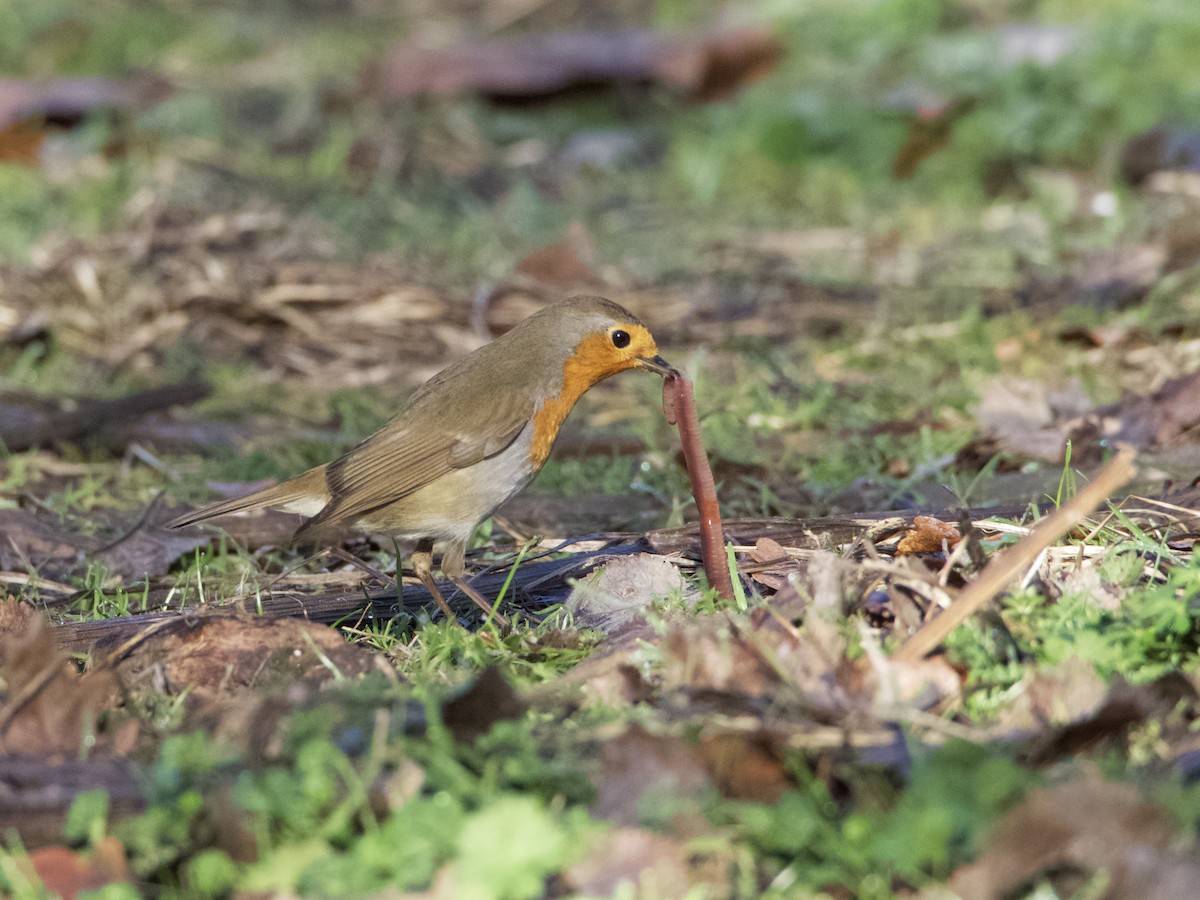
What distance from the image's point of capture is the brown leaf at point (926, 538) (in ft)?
10.6

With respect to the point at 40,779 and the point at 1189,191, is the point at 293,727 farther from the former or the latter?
the point at 1189,191

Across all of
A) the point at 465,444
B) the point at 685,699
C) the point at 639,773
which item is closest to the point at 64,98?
the point at 465,444

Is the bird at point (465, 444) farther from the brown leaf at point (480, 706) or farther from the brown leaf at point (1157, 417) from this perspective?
the brown leaf at point (1157, 417)

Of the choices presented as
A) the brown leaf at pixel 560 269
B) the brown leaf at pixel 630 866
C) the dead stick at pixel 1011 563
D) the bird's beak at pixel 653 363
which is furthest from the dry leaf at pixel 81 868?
the brown leaf at pixel 560 269

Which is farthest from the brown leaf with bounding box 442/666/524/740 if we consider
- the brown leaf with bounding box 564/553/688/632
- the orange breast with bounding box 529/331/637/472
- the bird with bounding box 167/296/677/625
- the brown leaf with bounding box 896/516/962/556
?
the orange breast with bounding box 529/331/637/472

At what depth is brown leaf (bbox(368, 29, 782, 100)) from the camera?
1034 cm

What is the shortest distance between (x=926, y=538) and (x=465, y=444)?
1.36m

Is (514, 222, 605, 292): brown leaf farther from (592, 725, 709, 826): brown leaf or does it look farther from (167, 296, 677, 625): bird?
(592, 725, 709, 826): brown leaf

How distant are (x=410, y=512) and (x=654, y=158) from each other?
6457 millimetres

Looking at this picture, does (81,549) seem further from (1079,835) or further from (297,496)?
(1079,835)

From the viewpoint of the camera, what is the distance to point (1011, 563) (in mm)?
2549

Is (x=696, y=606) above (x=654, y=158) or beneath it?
above

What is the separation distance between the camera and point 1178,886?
2.05 metres

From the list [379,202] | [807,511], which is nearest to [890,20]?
[379,202]
